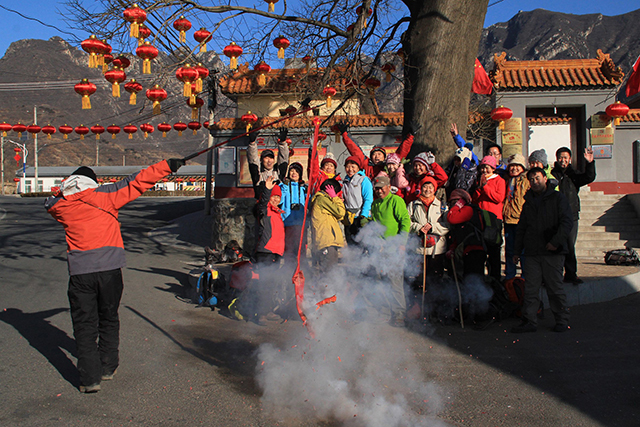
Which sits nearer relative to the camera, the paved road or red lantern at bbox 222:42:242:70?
the paved road

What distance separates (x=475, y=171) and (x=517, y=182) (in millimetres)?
614

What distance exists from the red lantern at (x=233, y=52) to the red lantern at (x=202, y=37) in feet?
1.88

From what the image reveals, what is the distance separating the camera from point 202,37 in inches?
321

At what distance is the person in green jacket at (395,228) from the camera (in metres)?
5.32

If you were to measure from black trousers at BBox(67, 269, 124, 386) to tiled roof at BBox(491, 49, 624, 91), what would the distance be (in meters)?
14.8

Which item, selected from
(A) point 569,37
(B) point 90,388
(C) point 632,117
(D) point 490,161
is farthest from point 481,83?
(A) point 569,37

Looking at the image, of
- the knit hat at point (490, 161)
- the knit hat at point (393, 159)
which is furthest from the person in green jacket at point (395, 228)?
the knit hat at point (490, 161)

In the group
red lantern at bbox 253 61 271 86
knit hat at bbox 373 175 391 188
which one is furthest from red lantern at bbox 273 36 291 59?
knit hat at bbox 373 175 391 188

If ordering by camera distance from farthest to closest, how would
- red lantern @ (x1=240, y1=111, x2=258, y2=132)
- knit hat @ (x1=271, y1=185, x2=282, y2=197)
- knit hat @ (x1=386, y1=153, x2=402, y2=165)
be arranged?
red lantern @ (x1=240, y1=111, x2=258, y2=132) → knit hat @ (x1=386, y1=153, x2=402, y2=165) → knit hat @ (x1=271, y1=185, x2=282, y2=197)

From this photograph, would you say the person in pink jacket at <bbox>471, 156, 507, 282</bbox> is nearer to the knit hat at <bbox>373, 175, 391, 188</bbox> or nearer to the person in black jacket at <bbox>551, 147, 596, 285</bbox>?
the person in black jacket at <bbox>551, 147, 596, 285</bbox>

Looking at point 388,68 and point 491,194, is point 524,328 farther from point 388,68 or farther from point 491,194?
point 388,68

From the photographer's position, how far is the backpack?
784 cm

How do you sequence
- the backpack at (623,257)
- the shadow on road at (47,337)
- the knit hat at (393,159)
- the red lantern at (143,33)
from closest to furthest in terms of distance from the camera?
the shadow on road at (47,337), the knit hat at (393,159), the red lantern at (143,33), the backpack at (623,257)

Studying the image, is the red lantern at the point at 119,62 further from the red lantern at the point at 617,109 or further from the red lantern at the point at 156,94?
the red lantern at the point at 617,109
